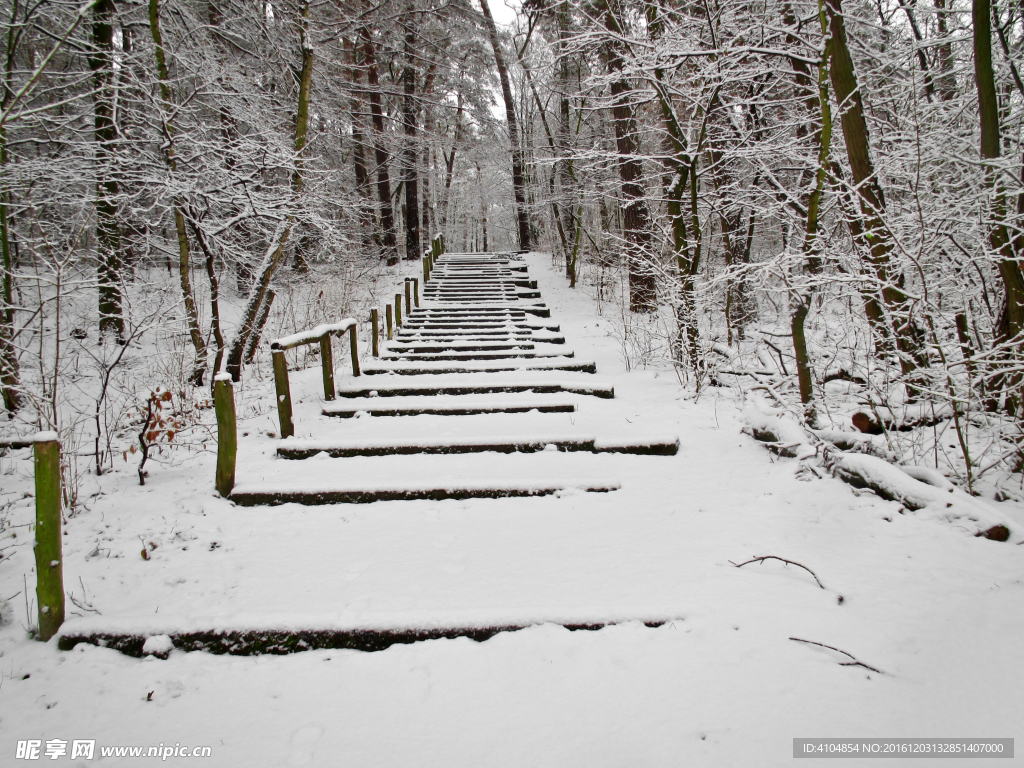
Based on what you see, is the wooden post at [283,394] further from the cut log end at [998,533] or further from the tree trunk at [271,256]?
the cut log end at [998,533]

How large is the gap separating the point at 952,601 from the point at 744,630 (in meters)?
0.88

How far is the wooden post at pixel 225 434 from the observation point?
3.20 m

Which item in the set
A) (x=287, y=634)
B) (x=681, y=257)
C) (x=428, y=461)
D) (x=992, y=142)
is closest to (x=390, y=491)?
(x=428, y=461)

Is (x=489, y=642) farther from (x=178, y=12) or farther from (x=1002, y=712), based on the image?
(x=178, y=12)

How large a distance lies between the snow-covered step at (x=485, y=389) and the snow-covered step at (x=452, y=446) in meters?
1.36

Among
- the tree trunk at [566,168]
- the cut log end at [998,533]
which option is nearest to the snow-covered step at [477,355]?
the cut log end at [998,533]

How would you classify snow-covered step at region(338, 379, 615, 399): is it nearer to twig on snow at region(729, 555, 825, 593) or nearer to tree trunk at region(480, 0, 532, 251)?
twig on snow at region(729, 555, 825, 593)

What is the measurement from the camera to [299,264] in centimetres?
1157

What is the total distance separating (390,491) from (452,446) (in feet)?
2.54

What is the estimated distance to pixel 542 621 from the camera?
6.74 ft

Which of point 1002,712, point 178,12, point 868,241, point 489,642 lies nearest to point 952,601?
point 1002,712

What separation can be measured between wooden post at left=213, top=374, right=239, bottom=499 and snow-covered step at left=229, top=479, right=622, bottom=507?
0.33ft

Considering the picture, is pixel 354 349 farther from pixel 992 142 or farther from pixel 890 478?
pixel 992 142

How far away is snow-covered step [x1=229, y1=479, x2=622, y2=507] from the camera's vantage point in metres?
3.19
